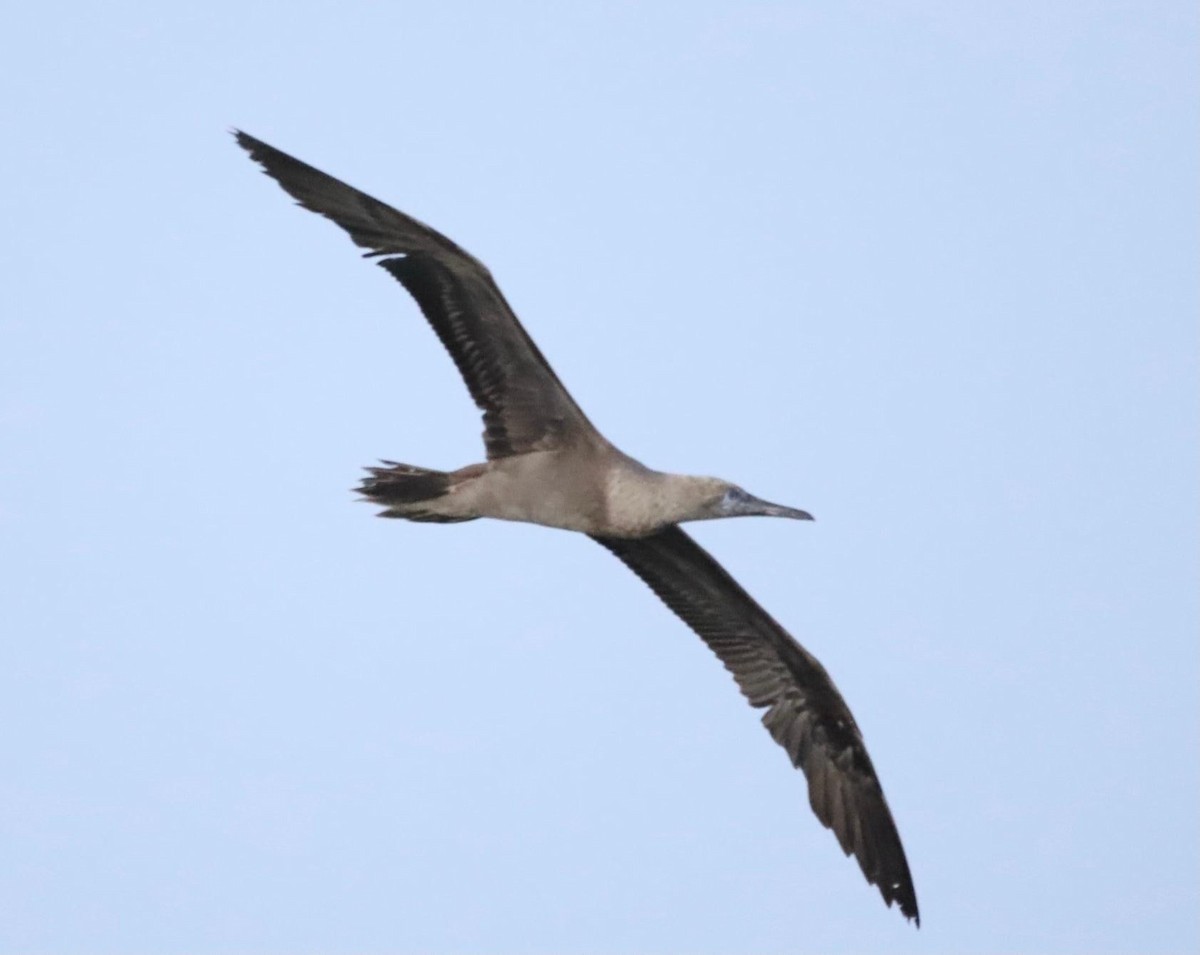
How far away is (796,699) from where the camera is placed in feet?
38.4

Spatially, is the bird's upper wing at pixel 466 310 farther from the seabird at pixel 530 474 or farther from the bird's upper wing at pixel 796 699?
the bird's upper wing at pixel 796 699

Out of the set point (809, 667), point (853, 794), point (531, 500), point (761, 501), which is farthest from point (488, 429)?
point (853, 794)

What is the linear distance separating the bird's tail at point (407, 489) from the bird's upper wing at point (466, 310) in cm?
32

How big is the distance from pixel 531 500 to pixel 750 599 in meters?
1.80

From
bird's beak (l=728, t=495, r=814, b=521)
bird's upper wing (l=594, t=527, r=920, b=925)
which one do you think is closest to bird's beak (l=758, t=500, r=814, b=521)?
bird's beak (l=728, t=495, r=814, b=521)

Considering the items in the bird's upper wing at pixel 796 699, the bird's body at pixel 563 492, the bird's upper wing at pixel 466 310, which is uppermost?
the bird's upper wing at pixel 466 310

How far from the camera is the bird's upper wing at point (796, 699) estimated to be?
11.4 metres

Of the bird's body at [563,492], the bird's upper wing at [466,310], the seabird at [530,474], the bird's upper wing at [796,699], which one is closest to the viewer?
the bird's upper wing at [466,310]

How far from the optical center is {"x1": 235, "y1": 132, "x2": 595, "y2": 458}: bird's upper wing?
9.55 meters

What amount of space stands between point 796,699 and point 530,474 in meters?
2.56

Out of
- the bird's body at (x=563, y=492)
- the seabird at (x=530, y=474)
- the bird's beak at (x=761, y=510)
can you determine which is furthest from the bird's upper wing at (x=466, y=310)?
the bird's beak at (x=761, y=510)

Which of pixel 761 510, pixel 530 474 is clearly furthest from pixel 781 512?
pixel 530 474

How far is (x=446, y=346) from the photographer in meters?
10.1

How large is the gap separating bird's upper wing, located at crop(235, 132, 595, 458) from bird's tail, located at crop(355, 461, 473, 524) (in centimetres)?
32
